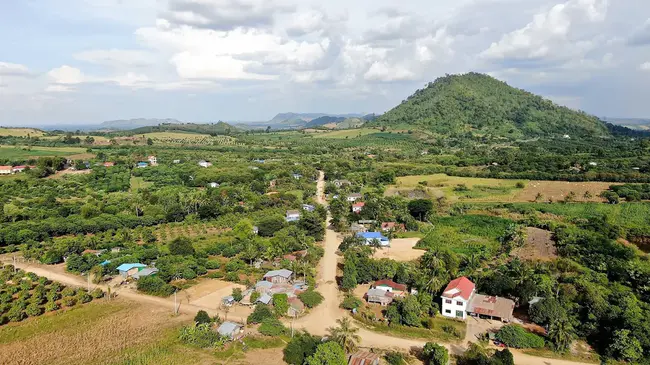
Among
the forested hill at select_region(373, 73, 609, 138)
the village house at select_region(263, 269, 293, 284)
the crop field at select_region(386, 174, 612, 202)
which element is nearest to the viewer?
the village house at select_region(263, 269, 293, 284)

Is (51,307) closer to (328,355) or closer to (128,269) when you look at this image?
(128,269)

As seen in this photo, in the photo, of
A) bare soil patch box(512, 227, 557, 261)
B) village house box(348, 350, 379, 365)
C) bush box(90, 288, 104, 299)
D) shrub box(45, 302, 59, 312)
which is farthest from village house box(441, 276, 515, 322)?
shrub box(45, 302, 59, 312)

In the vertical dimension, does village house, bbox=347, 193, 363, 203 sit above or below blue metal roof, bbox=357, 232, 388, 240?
above

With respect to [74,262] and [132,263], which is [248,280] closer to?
[132,263]

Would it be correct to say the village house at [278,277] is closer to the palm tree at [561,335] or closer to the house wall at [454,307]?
the house wall at [454,307]

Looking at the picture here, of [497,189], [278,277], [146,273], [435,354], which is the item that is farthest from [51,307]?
[497,189]

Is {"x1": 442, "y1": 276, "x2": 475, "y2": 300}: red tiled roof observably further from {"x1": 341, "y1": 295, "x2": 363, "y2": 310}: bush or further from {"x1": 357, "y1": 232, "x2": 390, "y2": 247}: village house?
{"x1": 357, "y1": 232, "x2": 390, "y2": 247}: village house

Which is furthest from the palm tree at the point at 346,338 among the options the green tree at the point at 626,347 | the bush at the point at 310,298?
the green tree at the point at 626,347
